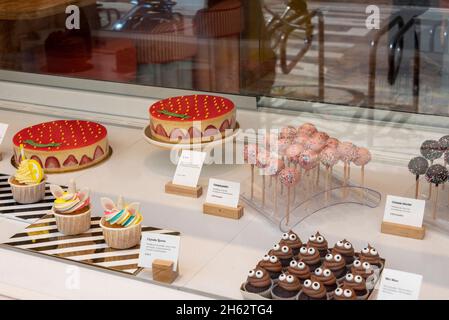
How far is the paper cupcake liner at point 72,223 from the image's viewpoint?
2025mm

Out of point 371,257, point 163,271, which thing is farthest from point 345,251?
point 163,271

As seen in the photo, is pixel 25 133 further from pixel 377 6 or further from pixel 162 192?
pixel 377 6

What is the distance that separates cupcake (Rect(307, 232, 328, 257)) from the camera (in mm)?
1830

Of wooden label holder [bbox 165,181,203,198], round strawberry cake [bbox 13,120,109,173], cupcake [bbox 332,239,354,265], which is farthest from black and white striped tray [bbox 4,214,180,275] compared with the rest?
cupcake [bbox 332,239,354,265]

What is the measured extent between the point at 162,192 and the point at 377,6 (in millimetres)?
987

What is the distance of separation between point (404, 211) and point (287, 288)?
17.8 inches

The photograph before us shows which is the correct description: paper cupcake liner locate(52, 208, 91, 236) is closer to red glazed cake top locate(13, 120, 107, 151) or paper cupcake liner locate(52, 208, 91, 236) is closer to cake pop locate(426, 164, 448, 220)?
red glazed cake top locate(13, 120, 107, 151)

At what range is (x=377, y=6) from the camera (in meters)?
2.59

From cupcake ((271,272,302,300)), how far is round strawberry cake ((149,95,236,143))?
76 centimetres

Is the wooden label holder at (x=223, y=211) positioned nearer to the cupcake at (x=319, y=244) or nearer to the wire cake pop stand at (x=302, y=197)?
the wire cake pop stand at (x=302, y=197)

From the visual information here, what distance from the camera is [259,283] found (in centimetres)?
170

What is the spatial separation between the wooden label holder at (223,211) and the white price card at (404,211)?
0.40 metres

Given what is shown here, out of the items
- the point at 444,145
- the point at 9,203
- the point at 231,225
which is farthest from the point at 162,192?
the point at 444,145
